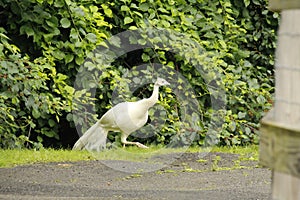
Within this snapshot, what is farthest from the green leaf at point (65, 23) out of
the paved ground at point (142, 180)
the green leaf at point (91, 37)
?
the paved ground at point (142, 180)

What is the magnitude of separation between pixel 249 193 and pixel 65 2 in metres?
3.69

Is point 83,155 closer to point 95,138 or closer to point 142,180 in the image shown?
point 95,138

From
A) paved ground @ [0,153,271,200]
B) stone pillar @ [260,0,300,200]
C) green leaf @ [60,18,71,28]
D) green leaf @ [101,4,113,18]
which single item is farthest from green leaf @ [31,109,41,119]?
stone pillar @ [260,0,300,200]

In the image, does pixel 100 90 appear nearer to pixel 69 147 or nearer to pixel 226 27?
pixel 69 147

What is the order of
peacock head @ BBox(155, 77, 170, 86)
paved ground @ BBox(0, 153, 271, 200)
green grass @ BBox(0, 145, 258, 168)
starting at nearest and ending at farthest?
paved ground @ BBox(0, 153, 271, 200)
green grass @ BBox(0, 145, 258, 168)
peacock head @ BBox(155, 77, 170, 86)

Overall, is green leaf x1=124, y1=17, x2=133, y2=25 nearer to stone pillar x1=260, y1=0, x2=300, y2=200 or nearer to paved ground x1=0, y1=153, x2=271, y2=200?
paved ground x1=0, y1=153, x2=271, y2=200

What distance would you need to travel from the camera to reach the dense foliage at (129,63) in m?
7.73

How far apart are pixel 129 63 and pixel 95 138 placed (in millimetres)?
1477

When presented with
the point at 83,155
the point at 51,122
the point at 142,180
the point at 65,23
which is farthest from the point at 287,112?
the point at 51,122

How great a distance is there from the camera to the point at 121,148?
307 inches

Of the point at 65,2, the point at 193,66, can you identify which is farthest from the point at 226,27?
Answer: the point at 65,2

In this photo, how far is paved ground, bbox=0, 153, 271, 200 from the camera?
5.05m

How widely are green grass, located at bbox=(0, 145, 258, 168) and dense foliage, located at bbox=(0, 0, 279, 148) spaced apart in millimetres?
528

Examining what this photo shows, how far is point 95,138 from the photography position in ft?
25.5
